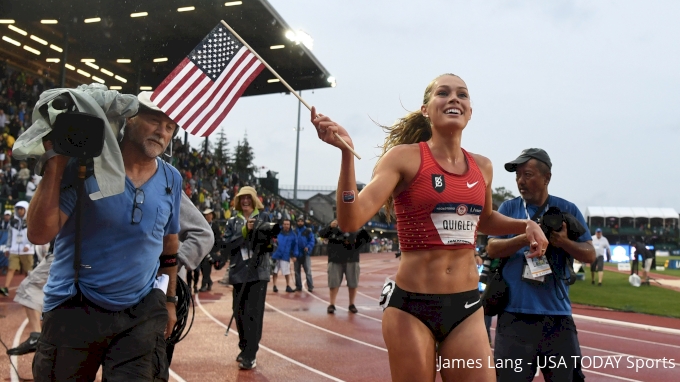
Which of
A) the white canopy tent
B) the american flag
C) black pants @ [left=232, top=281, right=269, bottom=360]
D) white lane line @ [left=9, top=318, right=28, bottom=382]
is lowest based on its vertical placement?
white lane line @ [left=9, top=318, right=28, bottom=382]

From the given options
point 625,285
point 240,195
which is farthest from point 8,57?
point 625,285

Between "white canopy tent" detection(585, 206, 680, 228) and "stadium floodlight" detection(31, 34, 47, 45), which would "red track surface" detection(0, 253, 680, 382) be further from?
"white canopy tent" detection(585, 206, 680, 228)

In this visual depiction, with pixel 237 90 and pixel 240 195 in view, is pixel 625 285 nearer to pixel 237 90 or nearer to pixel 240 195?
pixel 240 195

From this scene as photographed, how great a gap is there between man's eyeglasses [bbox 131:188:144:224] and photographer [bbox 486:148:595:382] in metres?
2.45

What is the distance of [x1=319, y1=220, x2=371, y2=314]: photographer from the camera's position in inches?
504

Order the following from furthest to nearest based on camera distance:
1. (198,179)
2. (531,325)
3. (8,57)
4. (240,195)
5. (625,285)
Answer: (198,179)
(8,57)
(625,285)
(240,195)
(531,325)

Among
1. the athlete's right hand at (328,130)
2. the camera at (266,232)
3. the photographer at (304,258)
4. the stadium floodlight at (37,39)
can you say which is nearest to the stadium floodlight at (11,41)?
the stadium floodlight at (37,39)

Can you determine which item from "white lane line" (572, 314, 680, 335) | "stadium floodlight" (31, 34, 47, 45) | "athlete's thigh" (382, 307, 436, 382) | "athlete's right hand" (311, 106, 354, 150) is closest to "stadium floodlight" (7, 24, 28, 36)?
"stadium floodlight" (31, 34, 47, 45)

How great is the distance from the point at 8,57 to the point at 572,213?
29728 mm

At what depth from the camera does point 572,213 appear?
14.7 feet

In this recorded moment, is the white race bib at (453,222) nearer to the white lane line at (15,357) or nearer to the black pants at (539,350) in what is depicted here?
the black pants at (539,350)

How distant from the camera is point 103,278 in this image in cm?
278

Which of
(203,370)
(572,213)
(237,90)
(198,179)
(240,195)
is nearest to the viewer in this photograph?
(237,90)

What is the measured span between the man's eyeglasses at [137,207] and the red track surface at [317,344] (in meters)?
4.08
